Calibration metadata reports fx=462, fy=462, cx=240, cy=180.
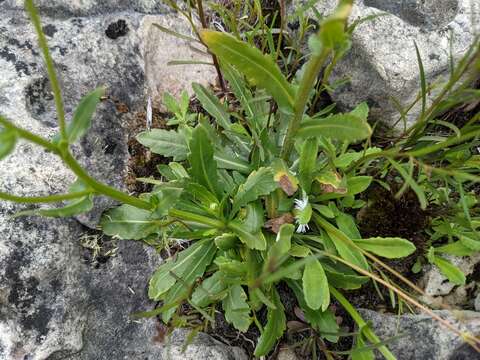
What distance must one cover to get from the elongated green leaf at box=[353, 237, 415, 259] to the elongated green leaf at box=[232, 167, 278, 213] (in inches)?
21.3

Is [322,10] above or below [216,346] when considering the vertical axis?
above

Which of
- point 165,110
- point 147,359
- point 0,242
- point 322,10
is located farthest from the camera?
point 165,110

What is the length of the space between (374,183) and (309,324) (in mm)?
837

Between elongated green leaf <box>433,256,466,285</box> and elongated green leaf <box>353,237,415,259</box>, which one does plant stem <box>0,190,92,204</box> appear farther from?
elongated green leaf <box>433,256,466,285</box>

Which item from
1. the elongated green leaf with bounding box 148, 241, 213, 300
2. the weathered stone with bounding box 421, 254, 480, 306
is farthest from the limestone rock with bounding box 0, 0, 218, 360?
the weathered stone with bounding box 421, 254, 480, 306

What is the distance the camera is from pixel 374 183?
8.35 feet

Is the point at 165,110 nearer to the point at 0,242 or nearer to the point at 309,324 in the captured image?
the point at 0,242

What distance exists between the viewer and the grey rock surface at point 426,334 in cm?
198

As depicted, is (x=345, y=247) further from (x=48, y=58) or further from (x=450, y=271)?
(x=48, y=58)

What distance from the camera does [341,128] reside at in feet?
5.30

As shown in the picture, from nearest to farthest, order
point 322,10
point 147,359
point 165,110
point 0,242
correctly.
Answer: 1. point 0,242
2. point 147,359
3. point 322,10
4. point 165,110

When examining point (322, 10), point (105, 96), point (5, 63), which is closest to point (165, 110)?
point (105, 96)

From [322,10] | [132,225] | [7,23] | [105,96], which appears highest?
[322,10]

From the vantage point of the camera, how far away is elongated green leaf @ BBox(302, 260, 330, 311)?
2039 millimetres
